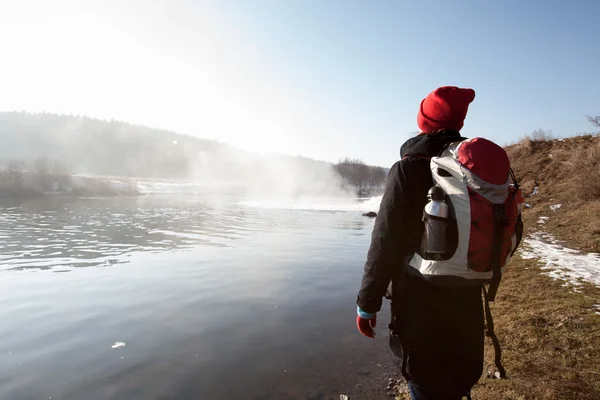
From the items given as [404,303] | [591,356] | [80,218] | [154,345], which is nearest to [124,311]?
[154,345]

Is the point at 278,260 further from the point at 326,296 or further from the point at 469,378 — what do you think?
the point at 469,378

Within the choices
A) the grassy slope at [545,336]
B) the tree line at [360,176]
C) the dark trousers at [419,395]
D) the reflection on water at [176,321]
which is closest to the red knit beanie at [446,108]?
the dark trousers at [419,395]

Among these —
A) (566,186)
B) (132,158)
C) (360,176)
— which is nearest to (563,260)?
(566,186)

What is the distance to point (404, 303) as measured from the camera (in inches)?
99.4

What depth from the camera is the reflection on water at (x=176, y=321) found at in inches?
241

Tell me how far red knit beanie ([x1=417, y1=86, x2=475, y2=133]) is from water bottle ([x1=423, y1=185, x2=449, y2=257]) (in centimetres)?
72

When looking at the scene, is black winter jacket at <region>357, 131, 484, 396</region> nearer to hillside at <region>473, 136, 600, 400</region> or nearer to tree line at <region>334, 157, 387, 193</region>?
hillside at <region>473, 136, 600, 400</region>

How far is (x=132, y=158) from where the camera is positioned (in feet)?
546

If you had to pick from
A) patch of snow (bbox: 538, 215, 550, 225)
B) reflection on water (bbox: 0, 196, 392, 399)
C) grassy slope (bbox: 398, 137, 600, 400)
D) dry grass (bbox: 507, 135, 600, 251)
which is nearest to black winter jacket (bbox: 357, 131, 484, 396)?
grassy slope (bbox: 398, 137, 600, 400)

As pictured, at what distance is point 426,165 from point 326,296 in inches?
364

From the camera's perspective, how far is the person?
2.42m

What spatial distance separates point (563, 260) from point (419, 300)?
11.3m

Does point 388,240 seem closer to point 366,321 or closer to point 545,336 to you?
point 366,321

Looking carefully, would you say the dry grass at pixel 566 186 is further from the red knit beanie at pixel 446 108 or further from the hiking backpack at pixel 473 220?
the hiking backpack at pixel 473 220
